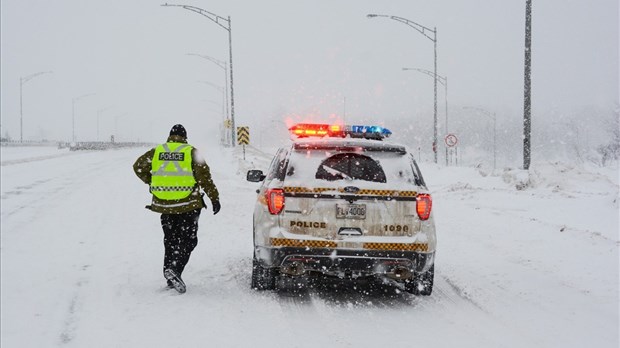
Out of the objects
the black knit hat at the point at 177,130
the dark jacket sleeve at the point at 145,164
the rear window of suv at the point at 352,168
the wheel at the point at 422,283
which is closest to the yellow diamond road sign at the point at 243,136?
the dark jacket sleeve at the point at 145,164

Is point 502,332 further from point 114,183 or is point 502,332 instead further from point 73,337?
point 114,183

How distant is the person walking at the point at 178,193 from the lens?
21.8 ft

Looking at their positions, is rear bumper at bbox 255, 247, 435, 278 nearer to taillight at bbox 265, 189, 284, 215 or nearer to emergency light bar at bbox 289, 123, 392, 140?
taillight at bbox 265, 189, 284, 215

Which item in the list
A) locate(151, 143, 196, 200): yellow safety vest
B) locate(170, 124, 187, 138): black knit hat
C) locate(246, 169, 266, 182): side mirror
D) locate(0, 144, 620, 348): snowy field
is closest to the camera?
locate(0, 144, 620, 348): snowy field

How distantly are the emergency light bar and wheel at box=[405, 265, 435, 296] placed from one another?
64.1 inches

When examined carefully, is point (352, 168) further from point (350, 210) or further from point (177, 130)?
point (177, 130)

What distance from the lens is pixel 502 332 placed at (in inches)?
215

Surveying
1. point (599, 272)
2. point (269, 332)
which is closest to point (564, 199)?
point (599, 272)

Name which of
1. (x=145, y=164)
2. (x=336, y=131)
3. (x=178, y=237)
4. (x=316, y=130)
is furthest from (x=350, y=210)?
(x=145, y=164)

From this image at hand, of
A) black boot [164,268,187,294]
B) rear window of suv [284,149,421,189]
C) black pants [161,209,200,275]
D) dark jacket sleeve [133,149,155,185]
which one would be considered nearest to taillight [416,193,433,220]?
rear window of suv [284,149,421,189]

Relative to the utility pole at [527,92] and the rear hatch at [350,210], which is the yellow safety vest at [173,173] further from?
the utility pole at [527,92]

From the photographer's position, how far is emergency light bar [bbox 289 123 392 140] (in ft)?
22.8

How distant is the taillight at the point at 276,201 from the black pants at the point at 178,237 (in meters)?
1.11

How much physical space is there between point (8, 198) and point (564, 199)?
47.1 ft
